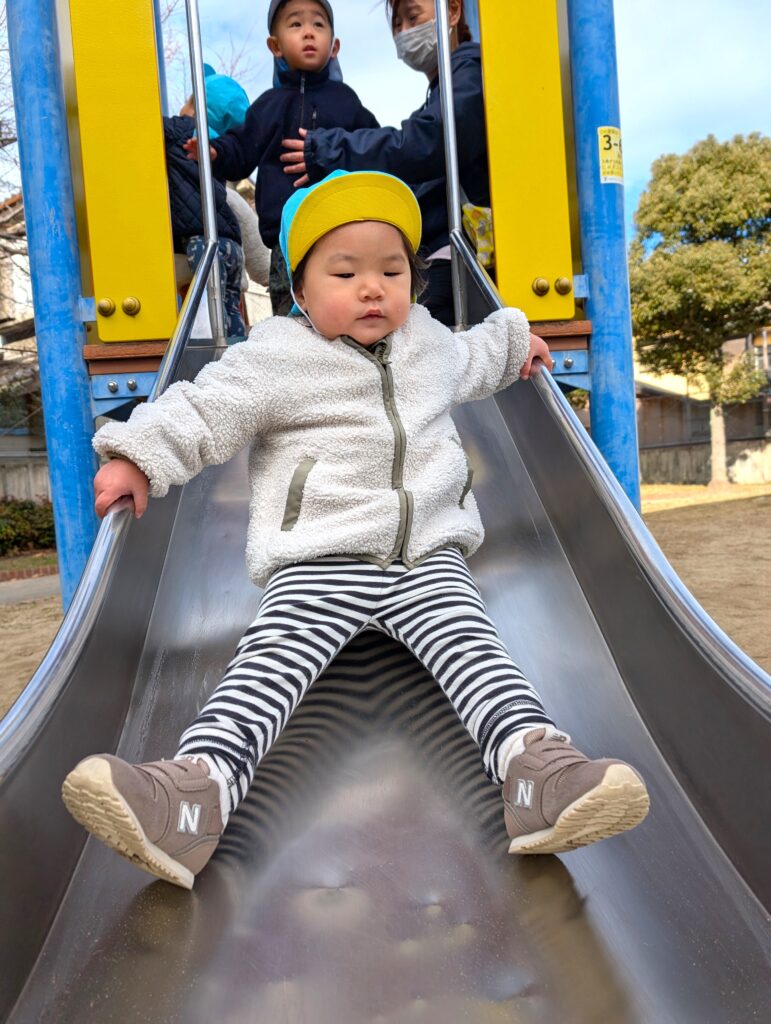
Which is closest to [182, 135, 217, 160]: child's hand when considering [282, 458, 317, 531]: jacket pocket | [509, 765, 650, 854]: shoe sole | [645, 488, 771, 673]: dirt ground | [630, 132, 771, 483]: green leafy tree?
[282, 458, 317, 531]: jacket pocket

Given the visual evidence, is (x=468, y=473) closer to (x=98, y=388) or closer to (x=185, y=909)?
(x=185, y=909)

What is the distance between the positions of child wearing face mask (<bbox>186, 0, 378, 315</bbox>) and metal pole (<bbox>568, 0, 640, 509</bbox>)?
38.6 inches

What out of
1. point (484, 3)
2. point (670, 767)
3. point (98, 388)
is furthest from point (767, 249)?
point (670, 767)

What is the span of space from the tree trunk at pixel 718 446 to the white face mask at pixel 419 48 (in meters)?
15.2

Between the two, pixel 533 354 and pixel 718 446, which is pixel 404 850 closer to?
pixel 533 354

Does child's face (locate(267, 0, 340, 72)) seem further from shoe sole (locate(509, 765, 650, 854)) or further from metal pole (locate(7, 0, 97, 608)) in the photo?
shoe sole (locate(509, 765, 650, 854))

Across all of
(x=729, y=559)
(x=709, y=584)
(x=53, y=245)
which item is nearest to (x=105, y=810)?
(x=53, y=245)

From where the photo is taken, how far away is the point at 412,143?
11.3 feet

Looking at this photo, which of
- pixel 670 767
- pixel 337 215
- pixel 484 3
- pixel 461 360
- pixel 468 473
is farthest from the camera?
pixel 484 3

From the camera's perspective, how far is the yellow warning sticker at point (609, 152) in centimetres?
350

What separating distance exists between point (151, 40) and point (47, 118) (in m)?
0.51

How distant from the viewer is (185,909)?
1.21 meters

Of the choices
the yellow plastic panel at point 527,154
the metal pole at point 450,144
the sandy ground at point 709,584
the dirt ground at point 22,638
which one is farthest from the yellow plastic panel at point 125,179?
the sandy ground at point 709,584

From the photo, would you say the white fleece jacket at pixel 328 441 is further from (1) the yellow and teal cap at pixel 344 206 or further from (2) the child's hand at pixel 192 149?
(2) the child's hand at pixel 192 149
